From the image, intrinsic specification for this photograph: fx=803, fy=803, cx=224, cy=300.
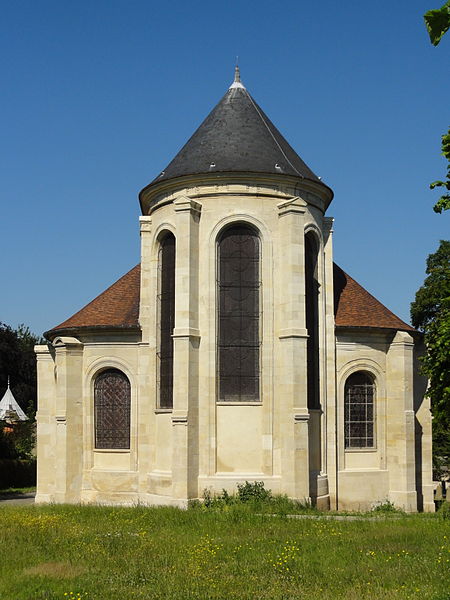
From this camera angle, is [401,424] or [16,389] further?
[16,389]

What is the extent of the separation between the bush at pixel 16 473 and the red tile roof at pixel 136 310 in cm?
1366

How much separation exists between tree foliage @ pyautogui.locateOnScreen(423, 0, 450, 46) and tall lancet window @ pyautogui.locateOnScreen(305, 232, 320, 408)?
2087 cm

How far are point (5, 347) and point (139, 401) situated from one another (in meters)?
24.7

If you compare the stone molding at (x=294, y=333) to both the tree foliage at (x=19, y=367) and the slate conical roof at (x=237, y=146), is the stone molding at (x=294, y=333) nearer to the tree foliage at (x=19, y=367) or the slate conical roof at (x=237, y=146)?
the slate conical roof at (x=237, y=146)

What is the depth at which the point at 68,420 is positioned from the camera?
89.8 feet

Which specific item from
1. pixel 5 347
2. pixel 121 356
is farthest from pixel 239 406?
pixel 5 347

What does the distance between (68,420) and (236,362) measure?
257 inches

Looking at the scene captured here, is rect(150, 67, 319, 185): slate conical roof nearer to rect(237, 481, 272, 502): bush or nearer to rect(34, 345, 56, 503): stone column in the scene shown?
rect(34, 345, 56, 503): stone column

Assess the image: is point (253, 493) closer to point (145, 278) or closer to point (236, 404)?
point (236, 404)

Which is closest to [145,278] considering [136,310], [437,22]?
[136,310]

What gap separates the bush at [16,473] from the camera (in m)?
40.7

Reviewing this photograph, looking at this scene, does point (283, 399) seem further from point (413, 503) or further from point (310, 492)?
point (413, 503)

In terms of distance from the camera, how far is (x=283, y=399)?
24.5 metres

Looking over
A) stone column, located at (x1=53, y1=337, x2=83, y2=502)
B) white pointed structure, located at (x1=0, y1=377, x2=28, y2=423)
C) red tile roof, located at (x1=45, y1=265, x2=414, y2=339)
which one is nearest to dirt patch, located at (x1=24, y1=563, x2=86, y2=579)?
stone column, located at (x1=53, y1=337, x2=83, y2=502)
